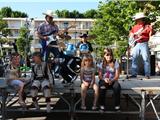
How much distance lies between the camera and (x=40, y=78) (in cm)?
1182

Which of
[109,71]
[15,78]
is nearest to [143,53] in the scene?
[109,71]

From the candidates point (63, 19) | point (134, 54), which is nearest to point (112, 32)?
point (134, 54)

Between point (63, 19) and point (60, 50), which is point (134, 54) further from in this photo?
point (63, 19)

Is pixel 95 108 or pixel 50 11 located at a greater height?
pixel 50 11

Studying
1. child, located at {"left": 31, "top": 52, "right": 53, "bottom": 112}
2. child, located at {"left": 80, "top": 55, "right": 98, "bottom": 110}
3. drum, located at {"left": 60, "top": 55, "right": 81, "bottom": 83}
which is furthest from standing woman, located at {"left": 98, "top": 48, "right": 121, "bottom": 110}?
drum, located at {"left": 60, "top": 55, "right": 81, "bottom": 83}

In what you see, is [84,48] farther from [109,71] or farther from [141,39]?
[109,71]

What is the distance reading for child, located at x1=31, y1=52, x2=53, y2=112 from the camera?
11555mm

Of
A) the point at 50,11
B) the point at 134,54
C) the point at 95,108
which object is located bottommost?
the point at 95,108

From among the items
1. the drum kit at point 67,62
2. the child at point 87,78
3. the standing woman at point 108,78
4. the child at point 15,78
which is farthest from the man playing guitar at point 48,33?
the standing woman at point 108,78

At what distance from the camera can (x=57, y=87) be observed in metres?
11.8

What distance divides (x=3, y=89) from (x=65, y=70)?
79.2 inches

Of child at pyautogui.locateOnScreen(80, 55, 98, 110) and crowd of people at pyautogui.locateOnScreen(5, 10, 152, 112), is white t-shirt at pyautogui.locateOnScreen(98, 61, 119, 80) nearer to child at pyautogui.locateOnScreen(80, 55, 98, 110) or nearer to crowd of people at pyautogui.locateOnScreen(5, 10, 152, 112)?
crowd of people at pyautogui.locateOnScreen(5, 10, 152, 112)

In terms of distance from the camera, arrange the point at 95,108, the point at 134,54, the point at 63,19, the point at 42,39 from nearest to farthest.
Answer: the point at 95,108, the point at 42,39, the point at 134,54, the point at 63,19

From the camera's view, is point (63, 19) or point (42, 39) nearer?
point (42, 39)
